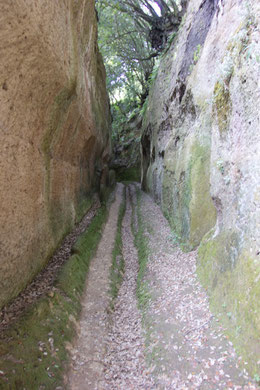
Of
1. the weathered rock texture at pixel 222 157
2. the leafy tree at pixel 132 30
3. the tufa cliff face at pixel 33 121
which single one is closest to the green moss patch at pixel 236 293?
the weathered rock texture at pixel 222 157

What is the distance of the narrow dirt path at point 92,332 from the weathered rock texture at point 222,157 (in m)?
3.17

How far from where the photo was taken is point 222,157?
7.63 m

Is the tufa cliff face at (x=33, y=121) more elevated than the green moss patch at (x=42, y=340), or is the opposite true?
the tufa cliff face at (x=33, y=121)

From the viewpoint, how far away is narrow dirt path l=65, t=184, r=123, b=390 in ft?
19.0

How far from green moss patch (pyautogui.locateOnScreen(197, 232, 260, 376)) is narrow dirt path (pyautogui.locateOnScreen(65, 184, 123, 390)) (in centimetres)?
310

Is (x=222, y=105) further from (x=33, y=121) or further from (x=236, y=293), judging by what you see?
(x=33, y=121)

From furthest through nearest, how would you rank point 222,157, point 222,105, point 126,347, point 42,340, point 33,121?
point 222,105, point 222,157, point 33,121, point 126,347, point 42,340

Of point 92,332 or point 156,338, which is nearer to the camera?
point 156,338

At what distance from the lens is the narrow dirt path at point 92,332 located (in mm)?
5804

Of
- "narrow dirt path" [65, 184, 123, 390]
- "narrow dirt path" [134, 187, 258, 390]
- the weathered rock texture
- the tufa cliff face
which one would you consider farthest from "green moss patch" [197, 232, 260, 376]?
the tufa cliff face

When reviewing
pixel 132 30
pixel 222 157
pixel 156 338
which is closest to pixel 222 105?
pixel 222 157

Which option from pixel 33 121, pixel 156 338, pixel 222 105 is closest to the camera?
pixel 156 338

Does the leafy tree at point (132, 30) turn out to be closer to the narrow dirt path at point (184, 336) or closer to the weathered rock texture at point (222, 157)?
the weathered rock texture at point (222, 157)

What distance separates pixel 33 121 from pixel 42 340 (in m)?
5.72
